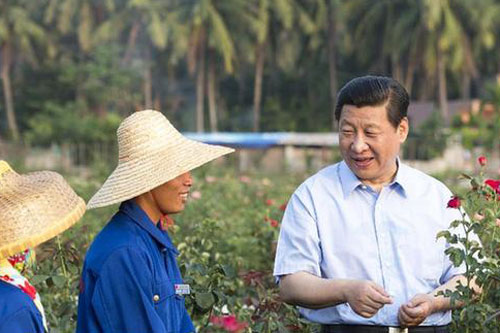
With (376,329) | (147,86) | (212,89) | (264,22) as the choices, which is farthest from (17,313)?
(147,86)

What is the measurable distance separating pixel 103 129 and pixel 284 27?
9.32m

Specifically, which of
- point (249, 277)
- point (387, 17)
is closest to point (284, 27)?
point (387, 17)

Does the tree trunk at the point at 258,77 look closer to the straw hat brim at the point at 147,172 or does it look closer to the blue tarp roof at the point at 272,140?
the blue tarp roof at the point at 272,140

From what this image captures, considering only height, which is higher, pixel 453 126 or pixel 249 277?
pixel 249 277

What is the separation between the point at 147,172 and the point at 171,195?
8 centimetres

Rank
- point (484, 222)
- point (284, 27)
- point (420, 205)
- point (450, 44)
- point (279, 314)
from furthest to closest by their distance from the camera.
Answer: point (284, 27) → point (450, 44) → point (279, 314) → point (484, 222) → point (420, 205)

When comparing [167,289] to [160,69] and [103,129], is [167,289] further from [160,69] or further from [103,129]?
[160,69]

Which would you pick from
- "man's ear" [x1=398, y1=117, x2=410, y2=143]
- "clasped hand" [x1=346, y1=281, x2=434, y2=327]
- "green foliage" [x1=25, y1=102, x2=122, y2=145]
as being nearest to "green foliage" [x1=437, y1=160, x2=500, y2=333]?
"clasped hand" [x1=346, y1=281, x2=434, y2=327]

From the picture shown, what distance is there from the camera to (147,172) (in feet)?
7.80

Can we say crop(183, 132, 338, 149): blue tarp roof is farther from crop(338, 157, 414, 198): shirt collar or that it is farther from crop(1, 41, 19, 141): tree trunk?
crop(338, 157, 414, 198): shirt collar

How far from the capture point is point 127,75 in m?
36.8

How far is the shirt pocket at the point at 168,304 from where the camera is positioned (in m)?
2.25

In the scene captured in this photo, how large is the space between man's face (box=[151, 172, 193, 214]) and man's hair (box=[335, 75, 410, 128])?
0.47 m

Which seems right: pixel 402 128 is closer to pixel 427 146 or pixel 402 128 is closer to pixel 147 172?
pixel 147 172
